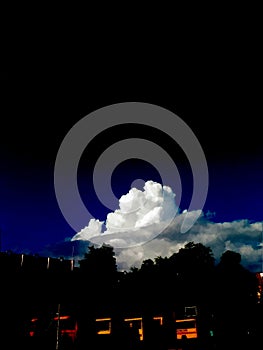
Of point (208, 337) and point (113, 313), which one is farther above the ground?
point (113, 313)

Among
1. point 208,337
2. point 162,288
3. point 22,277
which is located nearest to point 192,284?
point 162,288

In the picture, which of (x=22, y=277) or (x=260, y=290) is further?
(x=260, y=290)

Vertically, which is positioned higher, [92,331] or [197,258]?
[197,258]

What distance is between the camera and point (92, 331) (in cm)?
414

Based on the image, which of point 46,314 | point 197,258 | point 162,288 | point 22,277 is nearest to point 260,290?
point 162,288

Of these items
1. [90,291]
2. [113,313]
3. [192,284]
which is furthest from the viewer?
[192,284]

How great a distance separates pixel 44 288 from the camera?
390 inches

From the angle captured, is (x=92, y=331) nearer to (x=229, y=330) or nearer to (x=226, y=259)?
(x=229, y=330)

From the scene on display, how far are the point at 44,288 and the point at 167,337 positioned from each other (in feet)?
21.6

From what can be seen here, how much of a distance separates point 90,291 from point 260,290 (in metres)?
17.8

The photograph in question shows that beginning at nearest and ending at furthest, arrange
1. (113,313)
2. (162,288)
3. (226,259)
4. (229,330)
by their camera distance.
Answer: (113,313) → (229,330) → (162,288) → (226,259)

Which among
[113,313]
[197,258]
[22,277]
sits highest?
[197,258]

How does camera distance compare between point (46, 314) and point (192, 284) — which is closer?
point (46, 314)

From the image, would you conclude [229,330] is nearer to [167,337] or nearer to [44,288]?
[167,337]
